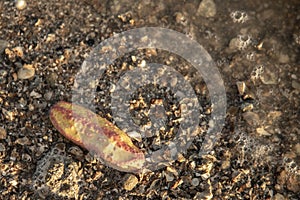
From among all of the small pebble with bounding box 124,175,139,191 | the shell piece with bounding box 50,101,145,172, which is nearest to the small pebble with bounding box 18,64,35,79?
the shell piece with bounding box 50,101,145,172

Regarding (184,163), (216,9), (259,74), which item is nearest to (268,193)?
(184,163)

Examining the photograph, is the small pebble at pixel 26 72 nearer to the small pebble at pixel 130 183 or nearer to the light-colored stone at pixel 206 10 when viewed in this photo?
the small pebble at pixel 130 183

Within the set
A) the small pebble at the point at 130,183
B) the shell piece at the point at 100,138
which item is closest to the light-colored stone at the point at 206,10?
the shell piece at the point at 100,138

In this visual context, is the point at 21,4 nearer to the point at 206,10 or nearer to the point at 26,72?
the point at 26,72

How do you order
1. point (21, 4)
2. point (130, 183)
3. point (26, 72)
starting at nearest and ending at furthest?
1. point (130, 183)
2. point (26, 72)
3. point (21, 4)

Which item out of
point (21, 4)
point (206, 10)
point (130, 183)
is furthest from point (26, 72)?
point (206, 10)

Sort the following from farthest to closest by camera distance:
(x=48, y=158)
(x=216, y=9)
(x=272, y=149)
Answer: (x=216, y=9) < (x=272, y=149) < (x=48, y=158)

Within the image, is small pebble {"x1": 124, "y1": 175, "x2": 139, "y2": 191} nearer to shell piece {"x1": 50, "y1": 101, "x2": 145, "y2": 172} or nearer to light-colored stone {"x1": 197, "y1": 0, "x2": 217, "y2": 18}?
shell piece {"x1": 50, "y1": 101, "x2": 145, "y2": 172}

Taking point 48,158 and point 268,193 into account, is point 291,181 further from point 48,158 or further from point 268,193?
point 48,158
